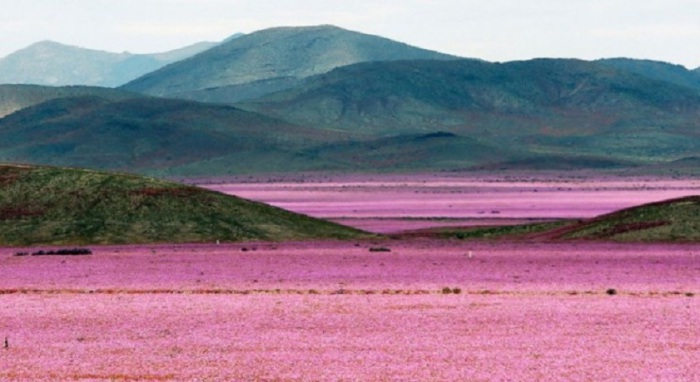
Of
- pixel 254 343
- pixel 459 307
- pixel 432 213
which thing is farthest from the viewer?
pixel 432 213

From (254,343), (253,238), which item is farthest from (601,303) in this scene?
(253,238)

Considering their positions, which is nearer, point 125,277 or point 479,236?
point 125,277

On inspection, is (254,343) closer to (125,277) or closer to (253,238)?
(125,277)

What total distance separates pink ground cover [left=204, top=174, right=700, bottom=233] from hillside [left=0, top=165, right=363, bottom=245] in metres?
11.5

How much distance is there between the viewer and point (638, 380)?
2508 cm

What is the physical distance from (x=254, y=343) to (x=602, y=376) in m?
8.55

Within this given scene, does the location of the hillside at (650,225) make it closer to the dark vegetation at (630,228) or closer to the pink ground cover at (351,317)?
the dark vegetation at (630,228)

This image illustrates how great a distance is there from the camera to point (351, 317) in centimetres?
3662

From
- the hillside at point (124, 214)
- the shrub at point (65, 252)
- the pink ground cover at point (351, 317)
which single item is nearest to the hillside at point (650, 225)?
the pink ground cover at point (351, 317)

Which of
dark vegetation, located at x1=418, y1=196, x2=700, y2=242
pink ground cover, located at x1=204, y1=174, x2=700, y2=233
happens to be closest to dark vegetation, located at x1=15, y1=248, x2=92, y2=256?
dark vegetation, located at x1=418, y1=196, x2=700, y2=242

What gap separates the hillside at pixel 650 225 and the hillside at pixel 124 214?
13942 mm

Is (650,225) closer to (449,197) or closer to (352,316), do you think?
(352,316)

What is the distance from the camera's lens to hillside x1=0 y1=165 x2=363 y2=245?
7694 centimetres

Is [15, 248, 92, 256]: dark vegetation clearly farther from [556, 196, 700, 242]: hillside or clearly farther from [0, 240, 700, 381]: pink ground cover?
[556, 196, 700, 242]: hillside
